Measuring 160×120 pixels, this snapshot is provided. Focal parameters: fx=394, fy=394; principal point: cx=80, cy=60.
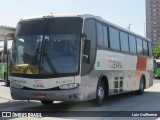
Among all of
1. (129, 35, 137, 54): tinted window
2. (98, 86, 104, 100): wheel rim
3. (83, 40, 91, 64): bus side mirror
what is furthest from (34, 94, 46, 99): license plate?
(129, 35, 137, 54): tinted window

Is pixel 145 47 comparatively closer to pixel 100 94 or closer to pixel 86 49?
pixel 100 94

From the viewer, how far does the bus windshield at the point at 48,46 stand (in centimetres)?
1227

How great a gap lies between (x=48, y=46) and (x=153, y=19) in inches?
5593

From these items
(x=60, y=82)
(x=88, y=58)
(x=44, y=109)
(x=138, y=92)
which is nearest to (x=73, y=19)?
(x=88, y=58)

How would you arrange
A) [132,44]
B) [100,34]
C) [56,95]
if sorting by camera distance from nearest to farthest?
[56,95] → [100,34] → [132,44]

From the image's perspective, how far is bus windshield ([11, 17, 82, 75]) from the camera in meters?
12.3

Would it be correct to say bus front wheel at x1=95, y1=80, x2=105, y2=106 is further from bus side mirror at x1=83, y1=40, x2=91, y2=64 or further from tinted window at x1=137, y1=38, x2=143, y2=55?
tinted window at x1=137, y1=38, x2=143, y2=55

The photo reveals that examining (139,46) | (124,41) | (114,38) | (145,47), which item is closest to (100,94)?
(114,38)

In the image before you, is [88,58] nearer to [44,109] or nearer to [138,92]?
[44,109]

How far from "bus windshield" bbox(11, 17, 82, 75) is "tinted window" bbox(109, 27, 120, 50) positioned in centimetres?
317

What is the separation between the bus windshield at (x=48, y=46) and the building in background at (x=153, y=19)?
14003 centimetres

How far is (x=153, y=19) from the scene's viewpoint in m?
151

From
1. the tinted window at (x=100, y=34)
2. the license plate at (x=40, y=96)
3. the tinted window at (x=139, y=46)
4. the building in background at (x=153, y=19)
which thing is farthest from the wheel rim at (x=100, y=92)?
the building in background at (x=153, y=19)

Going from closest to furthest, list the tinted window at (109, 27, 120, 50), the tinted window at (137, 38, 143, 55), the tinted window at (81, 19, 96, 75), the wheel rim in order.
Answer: the tinted window at (81, 19, 96, 75) < the wheel rim < the tinted window at (109, 27, 120, 50) < the tinted window at (137, 38, 143, 55)
